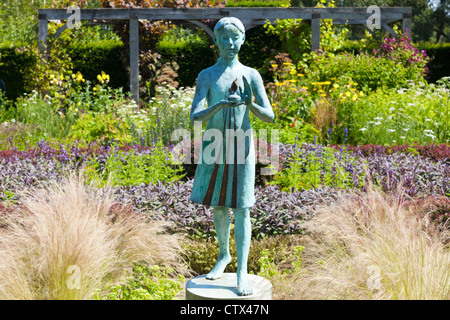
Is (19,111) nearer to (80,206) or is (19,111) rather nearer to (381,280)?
(80,206)

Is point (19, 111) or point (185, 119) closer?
point (185, 119)

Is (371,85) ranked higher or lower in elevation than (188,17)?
lower

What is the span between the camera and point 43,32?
1159 cm

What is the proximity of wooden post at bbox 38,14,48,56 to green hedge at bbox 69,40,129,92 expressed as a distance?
1.24 m

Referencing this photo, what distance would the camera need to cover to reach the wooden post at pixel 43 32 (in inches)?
455

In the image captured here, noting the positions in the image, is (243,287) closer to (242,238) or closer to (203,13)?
(242,238)

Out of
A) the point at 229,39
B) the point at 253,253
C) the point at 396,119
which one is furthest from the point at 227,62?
the point at 396,119

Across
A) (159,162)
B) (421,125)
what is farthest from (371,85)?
(159,162)

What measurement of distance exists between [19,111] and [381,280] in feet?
27.9

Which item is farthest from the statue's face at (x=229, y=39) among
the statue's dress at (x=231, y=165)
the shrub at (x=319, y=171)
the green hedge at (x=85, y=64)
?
the green hedge at (x=85, y=64)

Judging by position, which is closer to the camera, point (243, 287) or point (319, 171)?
point (243, 287)

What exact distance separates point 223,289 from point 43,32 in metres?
10.1

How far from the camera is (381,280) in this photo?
128 inches

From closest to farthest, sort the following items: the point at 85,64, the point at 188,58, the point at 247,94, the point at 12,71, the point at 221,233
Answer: the point at 247,94 < the point at 221,233 < the point at 12,71 < the point at 85,64 < the point at 188,58
